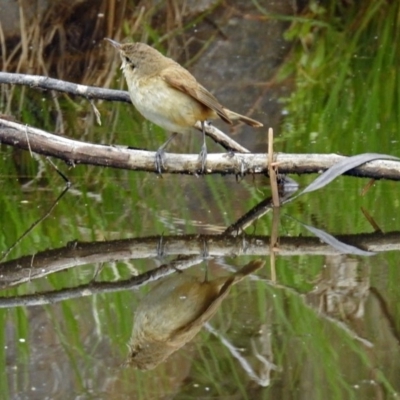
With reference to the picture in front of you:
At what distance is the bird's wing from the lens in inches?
223

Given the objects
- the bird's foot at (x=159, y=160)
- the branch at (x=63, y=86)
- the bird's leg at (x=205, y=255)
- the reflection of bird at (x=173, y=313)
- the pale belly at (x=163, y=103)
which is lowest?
the reflection of bird at (x=173, y=313)

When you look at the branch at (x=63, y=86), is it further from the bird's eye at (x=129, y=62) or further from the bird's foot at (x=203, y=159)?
the bird's foot at (x=203, y=159)

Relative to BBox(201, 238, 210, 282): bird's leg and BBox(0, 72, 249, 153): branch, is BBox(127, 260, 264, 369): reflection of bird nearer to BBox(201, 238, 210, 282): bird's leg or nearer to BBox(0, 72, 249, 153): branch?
BBox(201, 238, 210, 282): bird's leg

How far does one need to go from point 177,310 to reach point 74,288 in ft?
1.94

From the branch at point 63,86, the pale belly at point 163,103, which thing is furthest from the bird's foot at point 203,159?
the branch at point 63,86

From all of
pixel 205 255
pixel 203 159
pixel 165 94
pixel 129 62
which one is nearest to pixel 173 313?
pixel 205 255

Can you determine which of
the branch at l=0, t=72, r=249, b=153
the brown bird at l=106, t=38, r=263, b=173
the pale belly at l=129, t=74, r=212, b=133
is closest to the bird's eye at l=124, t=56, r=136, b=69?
the brown bird at l=106, t=38, r=263, b=173

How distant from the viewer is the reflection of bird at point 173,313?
13.9 feet

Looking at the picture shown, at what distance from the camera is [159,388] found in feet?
12.7

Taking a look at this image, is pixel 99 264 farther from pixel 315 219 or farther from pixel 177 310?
pixel 315 219

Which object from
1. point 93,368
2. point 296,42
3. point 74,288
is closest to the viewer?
point 93,368

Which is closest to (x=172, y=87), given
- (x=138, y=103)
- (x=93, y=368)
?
(x=138, y=103)

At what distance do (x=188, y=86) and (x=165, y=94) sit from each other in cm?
13

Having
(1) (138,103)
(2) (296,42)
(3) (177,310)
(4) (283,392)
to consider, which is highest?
(2) (296,42)
